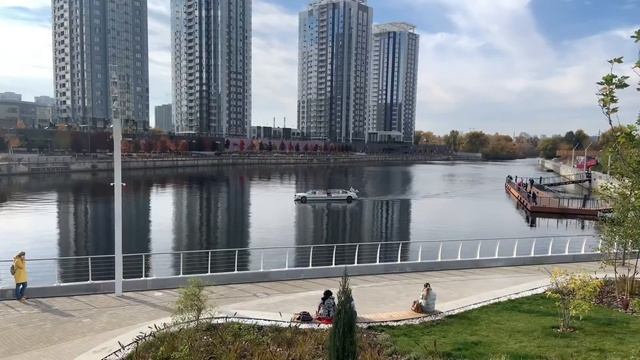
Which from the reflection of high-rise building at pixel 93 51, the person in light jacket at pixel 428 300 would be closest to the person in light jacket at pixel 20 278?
the person in light jacket at pixel 428 300

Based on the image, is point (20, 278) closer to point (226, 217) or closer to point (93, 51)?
point (226, 217)

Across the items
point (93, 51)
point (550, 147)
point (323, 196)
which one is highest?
point (93, 51)

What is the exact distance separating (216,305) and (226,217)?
3073cm

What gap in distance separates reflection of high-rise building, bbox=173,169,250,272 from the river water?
0.10 meters

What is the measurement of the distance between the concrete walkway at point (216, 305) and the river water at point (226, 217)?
17469 mm

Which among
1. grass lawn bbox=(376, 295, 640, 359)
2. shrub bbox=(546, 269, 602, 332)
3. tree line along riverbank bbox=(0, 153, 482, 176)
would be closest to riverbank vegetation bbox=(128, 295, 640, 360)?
grass lawn bbox=(376, 295, 640, 359)

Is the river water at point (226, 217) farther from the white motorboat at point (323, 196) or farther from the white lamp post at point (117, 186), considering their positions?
the white lamp post at point (117, 186)

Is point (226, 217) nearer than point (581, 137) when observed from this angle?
Yes

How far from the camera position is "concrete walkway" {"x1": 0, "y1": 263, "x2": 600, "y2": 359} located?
9.39m

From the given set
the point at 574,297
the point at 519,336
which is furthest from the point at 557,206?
the point at 519,336

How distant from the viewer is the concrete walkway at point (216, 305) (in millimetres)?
9391

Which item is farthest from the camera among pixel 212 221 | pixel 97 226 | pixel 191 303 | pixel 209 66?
pixel 209 66

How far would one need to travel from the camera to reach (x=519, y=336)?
30.5 ft

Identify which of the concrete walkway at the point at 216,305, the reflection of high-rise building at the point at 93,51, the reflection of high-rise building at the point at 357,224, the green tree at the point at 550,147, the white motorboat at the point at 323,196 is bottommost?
the reflection of high-rise building at the point at 357,224
